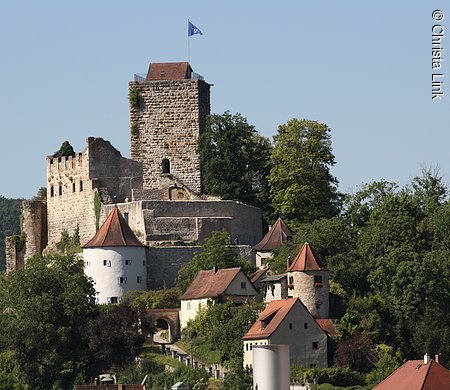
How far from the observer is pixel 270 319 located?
71.5 m

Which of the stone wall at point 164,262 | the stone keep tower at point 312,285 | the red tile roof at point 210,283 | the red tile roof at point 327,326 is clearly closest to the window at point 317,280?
the stone keep tower at point 312,285

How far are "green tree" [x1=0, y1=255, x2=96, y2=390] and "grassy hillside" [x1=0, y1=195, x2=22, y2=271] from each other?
73.4m

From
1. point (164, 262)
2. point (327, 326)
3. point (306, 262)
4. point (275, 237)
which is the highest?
point (275, 237)

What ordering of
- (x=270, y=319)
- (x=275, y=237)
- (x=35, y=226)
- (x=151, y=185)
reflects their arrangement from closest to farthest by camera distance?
1. (x=270, y=319)
2. (x=275, y=237)
3. (x=151, y=185)
4. (x=35, y=226)

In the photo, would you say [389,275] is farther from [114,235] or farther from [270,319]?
[114,235]

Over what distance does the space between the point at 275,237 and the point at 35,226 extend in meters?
13.4

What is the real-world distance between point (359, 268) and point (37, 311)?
12940mm

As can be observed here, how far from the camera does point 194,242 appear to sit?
82438mm

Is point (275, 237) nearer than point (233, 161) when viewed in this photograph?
Yes

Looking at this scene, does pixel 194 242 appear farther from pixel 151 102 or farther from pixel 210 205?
pixel 151 102

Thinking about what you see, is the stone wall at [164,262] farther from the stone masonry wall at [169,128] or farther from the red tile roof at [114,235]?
the stone masonry wall at [169,128]

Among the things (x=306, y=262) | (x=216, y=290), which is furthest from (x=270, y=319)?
(x=216, y=290)

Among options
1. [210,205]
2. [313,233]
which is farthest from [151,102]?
[313,233]

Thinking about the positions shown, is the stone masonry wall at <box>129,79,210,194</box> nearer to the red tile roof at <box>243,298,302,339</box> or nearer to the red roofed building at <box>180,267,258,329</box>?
the red roofed building at <box>180,267,258,329</box>
